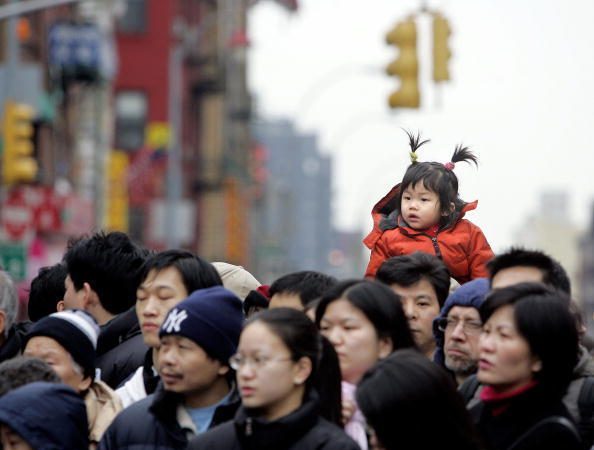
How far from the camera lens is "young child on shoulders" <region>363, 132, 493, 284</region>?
8430 mm

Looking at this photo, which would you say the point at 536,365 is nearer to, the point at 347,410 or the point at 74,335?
the point at 347,410

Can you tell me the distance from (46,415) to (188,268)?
3.64ft

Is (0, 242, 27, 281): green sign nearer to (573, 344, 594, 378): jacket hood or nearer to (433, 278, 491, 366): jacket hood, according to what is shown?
(433, 278, 491, 366): jacket hood

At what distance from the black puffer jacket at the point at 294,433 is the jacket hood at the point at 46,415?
805 mm

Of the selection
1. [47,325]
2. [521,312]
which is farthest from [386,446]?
[47,325]

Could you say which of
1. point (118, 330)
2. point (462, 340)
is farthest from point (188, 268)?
point (462, 340)

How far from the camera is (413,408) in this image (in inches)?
237

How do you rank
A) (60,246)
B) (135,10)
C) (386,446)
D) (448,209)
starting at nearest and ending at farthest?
(386,446) → (448,209) → (60,246) → (135,10)

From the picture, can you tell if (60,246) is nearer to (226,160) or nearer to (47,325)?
(226,160)

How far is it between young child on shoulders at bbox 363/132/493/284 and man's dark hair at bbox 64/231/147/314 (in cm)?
116

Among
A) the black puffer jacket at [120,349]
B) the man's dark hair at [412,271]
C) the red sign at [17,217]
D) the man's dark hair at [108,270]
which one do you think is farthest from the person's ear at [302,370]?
the red sign at [17,217]

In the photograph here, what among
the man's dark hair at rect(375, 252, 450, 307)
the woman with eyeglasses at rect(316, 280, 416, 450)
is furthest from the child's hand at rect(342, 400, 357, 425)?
the man's dark hair at rect(375, 252, 450, 307)

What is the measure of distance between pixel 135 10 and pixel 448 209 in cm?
6020

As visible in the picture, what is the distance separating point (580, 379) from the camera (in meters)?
7.11
